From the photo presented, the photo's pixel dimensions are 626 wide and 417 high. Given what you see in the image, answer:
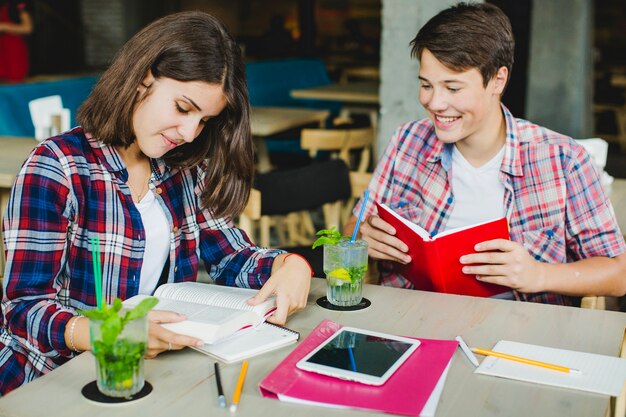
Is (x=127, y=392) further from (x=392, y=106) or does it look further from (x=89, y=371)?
(x=392, y=106)

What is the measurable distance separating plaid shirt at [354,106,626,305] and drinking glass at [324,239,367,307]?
20.9 inches

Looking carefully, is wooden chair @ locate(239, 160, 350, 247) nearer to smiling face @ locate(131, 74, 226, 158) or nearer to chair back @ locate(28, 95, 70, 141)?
chair back @ locate(28, 95, 70, 141)

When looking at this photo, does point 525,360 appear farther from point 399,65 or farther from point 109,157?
point 399,65

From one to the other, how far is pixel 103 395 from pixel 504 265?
1054 millimetres

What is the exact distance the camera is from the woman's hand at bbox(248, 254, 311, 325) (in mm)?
1694

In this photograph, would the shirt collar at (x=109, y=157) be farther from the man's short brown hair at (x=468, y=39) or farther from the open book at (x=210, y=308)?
the man's short brown hair at (x=468, y=39)

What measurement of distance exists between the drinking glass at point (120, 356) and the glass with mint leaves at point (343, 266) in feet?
1.86

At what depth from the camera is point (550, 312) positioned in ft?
5.97

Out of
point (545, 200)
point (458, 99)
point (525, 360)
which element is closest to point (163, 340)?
point (525, 360)

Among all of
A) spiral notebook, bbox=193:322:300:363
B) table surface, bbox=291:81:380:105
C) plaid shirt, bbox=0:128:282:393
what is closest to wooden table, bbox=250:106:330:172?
table surface, bbox=291:81:380:105

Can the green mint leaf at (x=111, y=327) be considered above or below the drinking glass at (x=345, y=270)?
Result: above

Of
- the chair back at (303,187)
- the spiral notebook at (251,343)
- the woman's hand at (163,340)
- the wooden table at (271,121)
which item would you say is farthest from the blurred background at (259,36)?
the woman's hand at (163,340)

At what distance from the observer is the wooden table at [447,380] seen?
1312 millimetres

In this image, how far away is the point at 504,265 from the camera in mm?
2006
